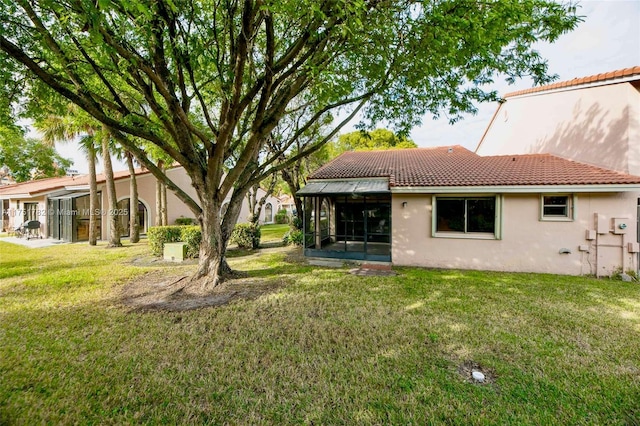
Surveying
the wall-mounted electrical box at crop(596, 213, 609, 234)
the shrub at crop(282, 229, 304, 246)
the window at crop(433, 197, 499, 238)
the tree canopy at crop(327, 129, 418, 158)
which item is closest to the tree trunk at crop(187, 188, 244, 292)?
the shrub at crop(282, 229, 304, 246)

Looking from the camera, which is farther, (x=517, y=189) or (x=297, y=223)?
(x=297, y=223)

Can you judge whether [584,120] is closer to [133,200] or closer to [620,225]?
[620,225]

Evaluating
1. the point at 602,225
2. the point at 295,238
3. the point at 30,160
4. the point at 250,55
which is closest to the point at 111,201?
the point at 295,238

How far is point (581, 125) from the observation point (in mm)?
11711

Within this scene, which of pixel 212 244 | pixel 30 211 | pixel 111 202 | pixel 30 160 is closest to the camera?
pixel 212 244

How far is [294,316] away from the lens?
6.18 meters

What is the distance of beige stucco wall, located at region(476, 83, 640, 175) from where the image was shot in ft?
32.7

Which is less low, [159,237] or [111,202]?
[111,202]

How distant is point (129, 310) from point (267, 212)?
3324 cm

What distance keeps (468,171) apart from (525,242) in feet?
12.2

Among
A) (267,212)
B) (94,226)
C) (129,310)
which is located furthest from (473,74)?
(267,212)

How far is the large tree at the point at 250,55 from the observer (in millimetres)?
5398

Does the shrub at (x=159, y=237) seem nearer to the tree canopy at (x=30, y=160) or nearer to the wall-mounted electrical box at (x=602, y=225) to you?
the wall-mounted electrical box at (x=602, y=225)

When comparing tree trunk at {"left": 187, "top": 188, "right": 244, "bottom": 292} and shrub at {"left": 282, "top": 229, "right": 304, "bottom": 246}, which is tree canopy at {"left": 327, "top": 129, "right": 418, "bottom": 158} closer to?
shrub at {"left": 282, "top": 229, "right": 304, "bottom": 246}
